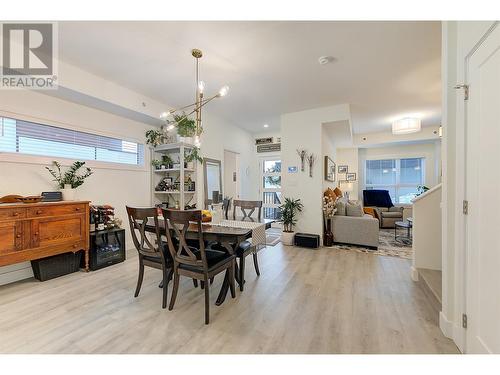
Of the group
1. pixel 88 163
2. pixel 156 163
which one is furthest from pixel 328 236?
pixel 88 163

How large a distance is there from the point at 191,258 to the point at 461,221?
2.12m

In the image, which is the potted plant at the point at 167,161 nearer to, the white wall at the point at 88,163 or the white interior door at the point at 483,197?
the white wall at the point at 88,163

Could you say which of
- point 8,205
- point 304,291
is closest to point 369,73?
point 304,291

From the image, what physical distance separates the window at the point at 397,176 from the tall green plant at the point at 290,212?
14.4ft

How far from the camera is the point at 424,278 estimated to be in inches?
101

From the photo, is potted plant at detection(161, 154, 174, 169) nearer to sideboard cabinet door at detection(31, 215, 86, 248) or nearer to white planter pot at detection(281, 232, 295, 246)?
sideboard cabinet door at detection(31, 215, 86, 248)

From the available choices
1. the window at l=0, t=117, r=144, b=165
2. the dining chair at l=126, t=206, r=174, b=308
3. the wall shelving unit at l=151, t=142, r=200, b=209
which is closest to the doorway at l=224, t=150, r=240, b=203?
the wall shelving unit at l=151, t=142, r=200, b=209

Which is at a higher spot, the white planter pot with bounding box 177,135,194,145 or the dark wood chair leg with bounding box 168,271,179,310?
the white planter pot with bounding box 177,135,194,145

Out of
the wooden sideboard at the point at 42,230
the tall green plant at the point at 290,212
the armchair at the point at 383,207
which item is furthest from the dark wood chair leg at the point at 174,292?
the armchair at the point at 383,207

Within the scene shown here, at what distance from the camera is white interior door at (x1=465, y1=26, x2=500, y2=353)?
1.21 metres

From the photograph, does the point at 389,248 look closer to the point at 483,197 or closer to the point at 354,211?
the point at 354,211

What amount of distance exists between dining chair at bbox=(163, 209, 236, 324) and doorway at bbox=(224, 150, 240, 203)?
3.46 m

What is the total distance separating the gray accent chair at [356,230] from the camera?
410 centimetres
